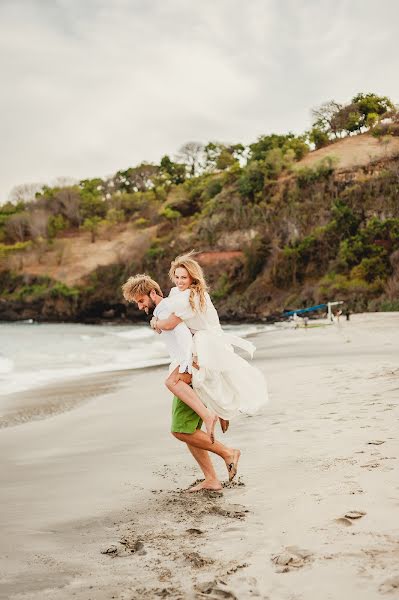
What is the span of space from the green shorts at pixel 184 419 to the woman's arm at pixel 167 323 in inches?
21.8

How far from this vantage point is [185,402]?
3.86 m

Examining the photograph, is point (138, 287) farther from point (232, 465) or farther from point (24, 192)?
point (24, 192)

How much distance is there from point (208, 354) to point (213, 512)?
1046 mm

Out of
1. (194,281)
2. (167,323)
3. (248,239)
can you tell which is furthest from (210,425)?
(248,239)

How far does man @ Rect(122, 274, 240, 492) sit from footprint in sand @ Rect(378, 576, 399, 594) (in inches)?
65.1

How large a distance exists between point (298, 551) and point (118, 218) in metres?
85.5

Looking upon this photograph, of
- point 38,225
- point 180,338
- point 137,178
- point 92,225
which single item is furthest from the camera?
point 137,178

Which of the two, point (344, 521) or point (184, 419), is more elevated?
point (184, 419)

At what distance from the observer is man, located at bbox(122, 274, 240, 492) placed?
12.6 ft

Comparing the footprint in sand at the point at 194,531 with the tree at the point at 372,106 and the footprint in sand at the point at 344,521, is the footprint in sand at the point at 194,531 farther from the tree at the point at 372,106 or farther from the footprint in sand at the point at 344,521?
the tree at the point at 372,106

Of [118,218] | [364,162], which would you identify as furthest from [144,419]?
[118,218]

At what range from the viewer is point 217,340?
12.9 feet

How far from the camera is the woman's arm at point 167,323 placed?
3.80 metres

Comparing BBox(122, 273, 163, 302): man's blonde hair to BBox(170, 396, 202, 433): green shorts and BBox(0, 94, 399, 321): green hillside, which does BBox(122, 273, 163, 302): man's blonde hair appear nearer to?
BBox(170, 396, 202, 433): green shorts
